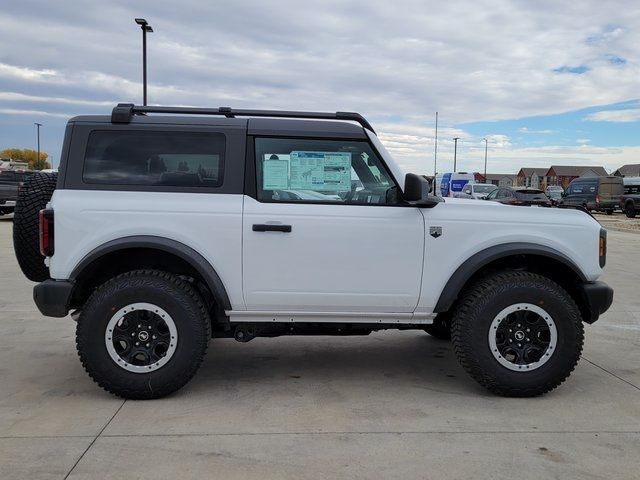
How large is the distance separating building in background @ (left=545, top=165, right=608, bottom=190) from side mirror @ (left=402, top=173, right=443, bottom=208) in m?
112

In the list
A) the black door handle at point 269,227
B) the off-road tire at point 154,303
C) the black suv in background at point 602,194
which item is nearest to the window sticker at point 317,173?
the black door handle at point 269,227

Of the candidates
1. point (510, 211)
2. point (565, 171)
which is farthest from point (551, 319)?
point (565, 171)

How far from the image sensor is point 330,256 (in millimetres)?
4172

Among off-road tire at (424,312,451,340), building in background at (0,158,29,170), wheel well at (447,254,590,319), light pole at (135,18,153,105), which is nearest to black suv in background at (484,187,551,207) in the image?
light pole at (135,18,153,105)

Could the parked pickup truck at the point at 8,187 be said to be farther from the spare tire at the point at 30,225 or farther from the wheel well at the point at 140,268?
the wheel well at the point at 140,268

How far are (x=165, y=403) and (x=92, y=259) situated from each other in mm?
1142

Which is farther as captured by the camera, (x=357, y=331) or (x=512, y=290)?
(x=357, y=331)

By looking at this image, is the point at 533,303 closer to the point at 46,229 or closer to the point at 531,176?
the point at 46,229

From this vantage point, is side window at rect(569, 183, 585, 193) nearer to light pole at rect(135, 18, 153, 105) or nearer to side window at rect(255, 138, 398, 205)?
light pole at rect(135, 18, 153, 105)

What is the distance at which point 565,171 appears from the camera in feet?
373

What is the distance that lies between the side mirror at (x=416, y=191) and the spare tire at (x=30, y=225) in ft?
9.02

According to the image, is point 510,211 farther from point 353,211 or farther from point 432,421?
point 432,421

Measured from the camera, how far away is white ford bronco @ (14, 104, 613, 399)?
4.09m

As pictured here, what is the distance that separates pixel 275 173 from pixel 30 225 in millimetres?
1897
